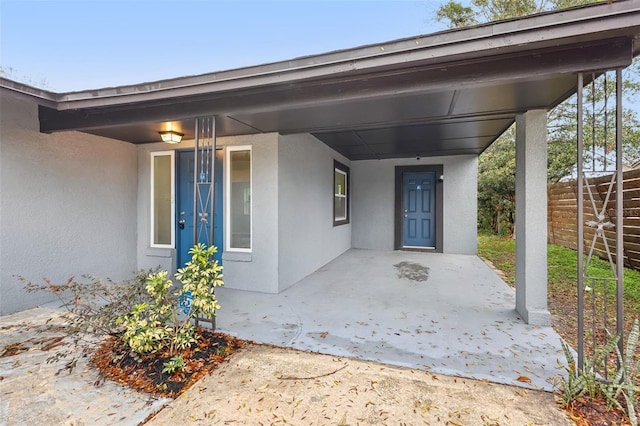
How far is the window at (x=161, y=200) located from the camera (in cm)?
504

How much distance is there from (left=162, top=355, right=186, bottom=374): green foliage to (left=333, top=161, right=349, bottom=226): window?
4.95 m

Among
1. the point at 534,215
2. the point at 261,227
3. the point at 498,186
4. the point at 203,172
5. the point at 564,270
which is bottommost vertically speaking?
the point at 564,270

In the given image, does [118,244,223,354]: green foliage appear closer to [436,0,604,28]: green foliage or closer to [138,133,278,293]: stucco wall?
[138,133,278,293]: stucco wall

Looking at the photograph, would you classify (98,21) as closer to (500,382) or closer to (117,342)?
(117,342)

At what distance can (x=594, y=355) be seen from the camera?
195cm

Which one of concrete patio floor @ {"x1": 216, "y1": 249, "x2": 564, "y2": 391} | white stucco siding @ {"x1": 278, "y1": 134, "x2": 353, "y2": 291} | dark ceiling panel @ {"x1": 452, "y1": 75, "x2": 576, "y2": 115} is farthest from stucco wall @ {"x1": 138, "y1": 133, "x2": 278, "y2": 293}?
dark ceiling panel @ {"x1": 452, "y1": 75, "x2": 576, "y2": 115}

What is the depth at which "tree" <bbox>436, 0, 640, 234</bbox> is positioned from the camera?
336 inches

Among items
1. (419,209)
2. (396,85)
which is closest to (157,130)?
(396,85)

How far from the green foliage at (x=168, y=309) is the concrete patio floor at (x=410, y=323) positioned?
0.61 m

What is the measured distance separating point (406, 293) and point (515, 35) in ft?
11.2

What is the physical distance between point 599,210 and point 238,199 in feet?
23.3

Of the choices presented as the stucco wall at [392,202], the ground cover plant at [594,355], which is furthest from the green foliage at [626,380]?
the stucco wall at [392,202]

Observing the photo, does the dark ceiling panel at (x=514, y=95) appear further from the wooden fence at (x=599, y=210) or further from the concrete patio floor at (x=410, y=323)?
the concrete patio floor at (x=410, y=323)

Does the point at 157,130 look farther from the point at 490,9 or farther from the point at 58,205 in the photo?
the point at 490,9
